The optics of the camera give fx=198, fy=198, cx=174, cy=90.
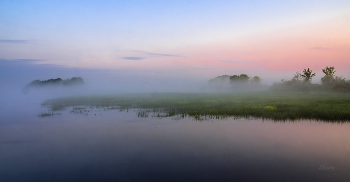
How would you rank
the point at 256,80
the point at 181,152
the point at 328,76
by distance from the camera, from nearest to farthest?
the point at 181,152 < the point at 328,76 < the point at 256,80

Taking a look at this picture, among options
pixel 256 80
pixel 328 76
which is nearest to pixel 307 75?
pixel 328 76

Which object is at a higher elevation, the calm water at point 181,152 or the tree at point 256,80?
the tree at point 256,80

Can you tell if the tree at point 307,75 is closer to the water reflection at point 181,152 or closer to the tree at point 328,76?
the tree at point 328,76

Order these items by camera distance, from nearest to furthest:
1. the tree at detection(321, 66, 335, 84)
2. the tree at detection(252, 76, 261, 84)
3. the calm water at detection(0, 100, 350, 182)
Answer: the calm water at detection(0, 100, 350, 182) → the tree at detection(321, 66, 335, 84) → the tree at detection(252, 76, 261, 84)

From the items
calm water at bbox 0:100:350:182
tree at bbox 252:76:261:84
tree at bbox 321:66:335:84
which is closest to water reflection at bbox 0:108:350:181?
calm water at bbox 0:100:350:182

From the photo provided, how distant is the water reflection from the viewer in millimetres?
8023

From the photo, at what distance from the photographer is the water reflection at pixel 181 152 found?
8.02m

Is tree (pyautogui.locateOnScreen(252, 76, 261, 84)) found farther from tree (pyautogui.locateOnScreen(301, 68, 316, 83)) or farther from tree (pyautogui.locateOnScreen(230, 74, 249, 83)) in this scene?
tree (pyautogui.locateOnScreen(301, 68, 316, 83))

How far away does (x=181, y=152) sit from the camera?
10.6 m

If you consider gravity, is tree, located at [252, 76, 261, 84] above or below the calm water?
above

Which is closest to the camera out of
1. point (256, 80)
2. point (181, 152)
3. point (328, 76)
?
point (181, 152)

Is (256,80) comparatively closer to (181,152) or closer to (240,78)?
(240,78)

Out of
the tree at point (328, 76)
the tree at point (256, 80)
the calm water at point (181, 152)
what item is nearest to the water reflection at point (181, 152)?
the calm water at point (181, 152)

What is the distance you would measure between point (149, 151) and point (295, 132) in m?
10.1
